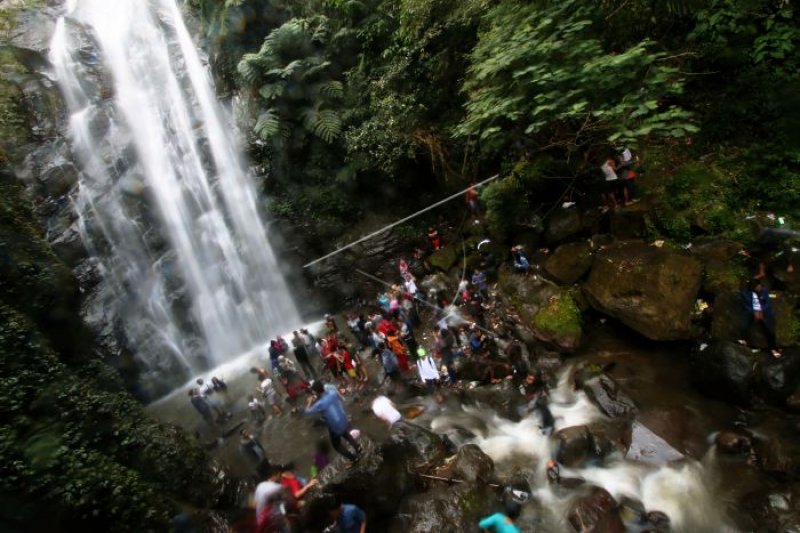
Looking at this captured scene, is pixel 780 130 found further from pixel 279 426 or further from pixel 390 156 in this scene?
pixel 279 426

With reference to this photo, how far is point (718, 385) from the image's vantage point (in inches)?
256

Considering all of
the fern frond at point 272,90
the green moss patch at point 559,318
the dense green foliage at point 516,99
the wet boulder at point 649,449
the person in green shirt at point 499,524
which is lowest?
the wet boulder at point 649,449

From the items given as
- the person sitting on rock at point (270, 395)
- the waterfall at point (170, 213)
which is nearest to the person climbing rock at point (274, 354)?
the person sitting on rock at point (270, 395)

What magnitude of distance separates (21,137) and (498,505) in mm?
20963

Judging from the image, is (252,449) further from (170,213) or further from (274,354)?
(170,213)

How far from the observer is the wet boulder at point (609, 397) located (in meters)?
6.77

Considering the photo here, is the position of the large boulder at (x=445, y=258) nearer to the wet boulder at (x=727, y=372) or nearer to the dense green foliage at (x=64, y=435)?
the wet boulder at (x=727, y=372)

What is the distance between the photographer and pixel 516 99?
6863mm

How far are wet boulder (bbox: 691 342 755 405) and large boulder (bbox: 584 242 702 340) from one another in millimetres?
781

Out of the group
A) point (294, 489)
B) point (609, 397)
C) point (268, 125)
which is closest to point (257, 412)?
point (294, 489)

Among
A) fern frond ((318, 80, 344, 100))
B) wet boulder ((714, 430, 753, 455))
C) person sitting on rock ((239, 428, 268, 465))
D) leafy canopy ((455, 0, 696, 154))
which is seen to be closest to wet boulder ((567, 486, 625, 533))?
wet boulder ((714, 430, 753, 455))

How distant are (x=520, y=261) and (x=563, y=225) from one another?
138 cm

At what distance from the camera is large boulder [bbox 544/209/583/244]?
Result: 32.4 feet

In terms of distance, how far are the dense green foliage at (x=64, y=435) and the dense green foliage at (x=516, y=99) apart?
7559mm
